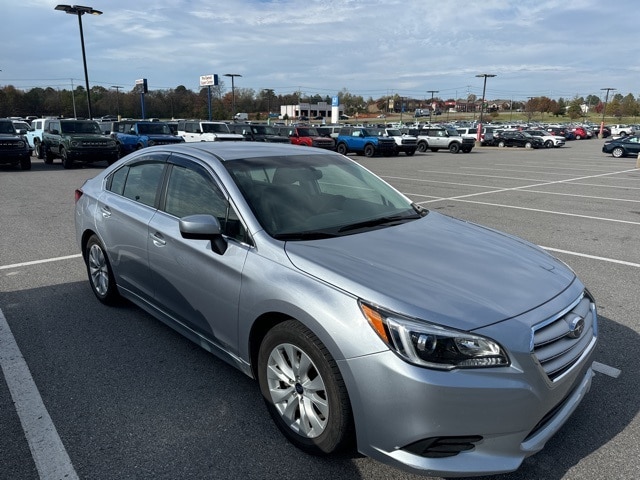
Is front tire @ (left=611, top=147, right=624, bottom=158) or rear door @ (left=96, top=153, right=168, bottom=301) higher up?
rear door @ (left=96, top=153, right=168, bottom=301)

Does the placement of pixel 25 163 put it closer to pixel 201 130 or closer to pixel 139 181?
pixel 201 130

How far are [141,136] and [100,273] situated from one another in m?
19.2

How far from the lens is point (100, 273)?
4781 millimetres

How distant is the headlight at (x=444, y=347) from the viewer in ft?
7.18

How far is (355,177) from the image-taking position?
4184 mm

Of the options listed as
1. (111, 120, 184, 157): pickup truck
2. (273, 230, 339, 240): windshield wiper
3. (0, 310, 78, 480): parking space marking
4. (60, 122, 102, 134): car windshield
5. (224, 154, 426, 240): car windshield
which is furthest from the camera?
(111, 120, 184, 157): pickup truck

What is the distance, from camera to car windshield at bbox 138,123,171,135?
22.9m

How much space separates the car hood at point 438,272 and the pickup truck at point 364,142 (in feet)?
88.1

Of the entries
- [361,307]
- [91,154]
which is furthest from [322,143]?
[361,307]

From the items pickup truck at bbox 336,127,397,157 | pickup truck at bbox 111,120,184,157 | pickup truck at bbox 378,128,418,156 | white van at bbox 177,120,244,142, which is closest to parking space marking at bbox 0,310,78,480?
pickup truck at bbox 111,120,184,157

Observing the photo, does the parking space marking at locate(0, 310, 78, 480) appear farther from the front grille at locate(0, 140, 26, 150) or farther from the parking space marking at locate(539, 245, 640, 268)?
the front grille at locate(0, 140, 26, 150)

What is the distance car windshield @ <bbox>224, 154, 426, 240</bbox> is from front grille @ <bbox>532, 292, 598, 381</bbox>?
1289 mm

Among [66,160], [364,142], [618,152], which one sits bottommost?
[618,152]

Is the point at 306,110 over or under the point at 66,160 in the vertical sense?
over
